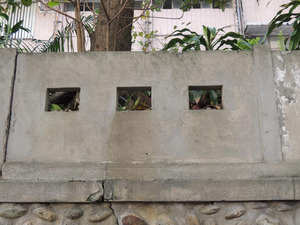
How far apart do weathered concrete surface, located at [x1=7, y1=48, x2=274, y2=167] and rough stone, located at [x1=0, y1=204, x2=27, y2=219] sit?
39 centimetres

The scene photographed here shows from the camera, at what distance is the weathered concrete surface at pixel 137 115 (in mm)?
2809

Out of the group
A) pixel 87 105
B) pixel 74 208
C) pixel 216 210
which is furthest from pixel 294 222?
pixel 87 105

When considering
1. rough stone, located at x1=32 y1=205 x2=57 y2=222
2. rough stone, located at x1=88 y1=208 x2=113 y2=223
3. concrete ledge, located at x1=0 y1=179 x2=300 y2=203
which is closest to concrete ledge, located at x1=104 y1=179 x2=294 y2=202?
concrete ledge, located at x1=0 y1=179 x2=300 y2=203

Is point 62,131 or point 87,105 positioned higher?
point 87,105

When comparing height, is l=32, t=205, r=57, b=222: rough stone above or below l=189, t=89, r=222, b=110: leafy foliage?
below

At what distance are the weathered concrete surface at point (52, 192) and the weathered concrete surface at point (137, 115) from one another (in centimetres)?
23

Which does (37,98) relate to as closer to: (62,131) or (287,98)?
(62,131)

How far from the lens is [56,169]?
2.77 m

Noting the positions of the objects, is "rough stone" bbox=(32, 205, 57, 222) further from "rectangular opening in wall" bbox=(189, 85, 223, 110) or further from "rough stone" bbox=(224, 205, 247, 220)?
"rectangular opening in wall" bbox=(189, 85, 223, 110)

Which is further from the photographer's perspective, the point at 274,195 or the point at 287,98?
the point at 287,98

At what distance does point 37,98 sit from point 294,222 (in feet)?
7.82

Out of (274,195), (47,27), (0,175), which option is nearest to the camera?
(274,195)

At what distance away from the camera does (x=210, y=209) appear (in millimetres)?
2654

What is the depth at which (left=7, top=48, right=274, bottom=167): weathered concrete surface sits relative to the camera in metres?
2.81
